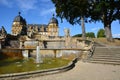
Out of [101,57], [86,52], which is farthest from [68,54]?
[101,57]

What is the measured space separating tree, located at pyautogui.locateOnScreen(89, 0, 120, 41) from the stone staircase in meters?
12.4

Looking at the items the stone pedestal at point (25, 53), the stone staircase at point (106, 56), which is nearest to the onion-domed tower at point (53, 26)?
the stone pedestal at point (25, 53)

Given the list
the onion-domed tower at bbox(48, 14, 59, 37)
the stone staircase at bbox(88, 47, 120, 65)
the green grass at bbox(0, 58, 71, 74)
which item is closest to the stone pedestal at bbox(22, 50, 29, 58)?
the green grass at bbox(0, 58, 71, 74)

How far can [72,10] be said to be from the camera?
3744 centimetres

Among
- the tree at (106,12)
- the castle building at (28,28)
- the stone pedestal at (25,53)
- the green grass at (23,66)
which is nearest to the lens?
the green grass at (23,66)

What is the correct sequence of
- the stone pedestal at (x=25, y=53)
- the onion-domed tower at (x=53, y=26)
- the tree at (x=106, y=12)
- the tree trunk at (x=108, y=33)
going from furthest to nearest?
the onion-domed tower at (x=53, y=26) < the tree trunk at (x=108, y=33) < the tree at (x=106, y=12) < the stone pedestal at (x=25, y=53)

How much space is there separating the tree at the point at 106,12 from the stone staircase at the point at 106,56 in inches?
487

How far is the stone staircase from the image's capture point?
19209 mm

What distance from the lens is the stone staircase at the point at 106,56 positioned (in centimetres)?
1921

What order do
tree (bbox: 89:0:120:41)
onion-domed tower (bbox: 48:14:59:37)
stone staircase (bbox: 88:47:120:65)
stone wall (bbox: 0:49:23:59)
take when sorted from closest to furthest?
stone staircase (bbox: 88:47:120:65)
stone wall (bbox: 0:49:23:59)
tree (bbox: 89:0:120:41)
onion-domed tower (bbox: 48:14:59:37)

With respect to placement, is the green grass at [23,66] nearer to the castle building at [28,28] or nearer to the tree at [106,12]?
the tree at [106,12]

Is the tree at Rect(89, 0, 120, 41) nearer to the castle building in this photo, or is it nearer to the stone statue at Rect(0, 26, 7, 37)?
the stone statue at Rect(0, 26, 7, 37)

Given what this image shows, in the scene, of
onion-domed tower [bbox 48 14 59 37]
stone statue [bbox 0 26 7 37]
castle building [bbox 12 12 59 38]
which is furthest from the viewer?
onion-domed tower [bbox 48 14 59 37]

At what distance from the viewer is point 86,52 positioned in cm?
2281
